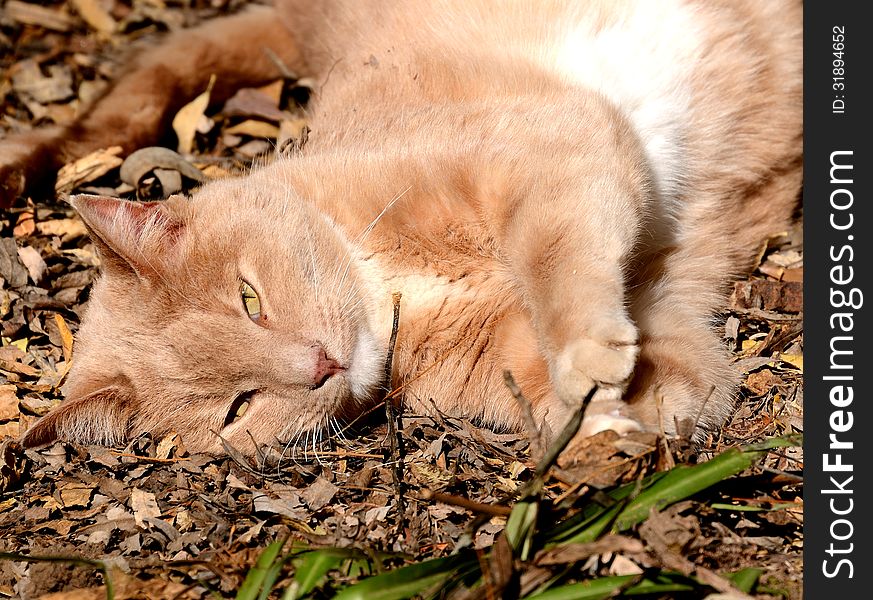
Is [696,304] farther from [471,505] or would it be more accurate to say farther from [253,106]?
[253,106]

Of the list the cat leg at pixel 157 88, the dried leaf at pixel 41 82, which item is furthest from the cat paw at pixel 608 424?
the dried leaf at pixel 41 82

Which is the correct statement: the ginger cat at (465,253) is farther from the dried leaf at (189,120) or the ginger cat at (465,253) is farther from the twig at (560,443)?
the dried leaf at (189,120)

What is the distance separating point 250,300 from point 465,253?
645mm

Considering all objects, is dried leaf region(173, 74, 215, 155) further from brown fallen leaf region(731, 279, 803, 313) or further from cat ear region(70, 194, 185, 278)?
brown fallen leaf region(731, 279, 803, 313)

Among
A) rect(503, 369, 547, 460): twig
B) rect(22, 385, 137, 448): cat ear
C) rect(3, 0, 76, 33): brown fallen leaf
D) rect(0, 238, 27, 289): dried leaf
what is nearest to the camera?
rect(503, 369, 547, 460): twig

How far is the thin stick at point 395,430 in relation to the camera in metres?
2.25

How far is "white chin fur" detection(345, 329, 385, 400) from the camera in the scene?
2.55m

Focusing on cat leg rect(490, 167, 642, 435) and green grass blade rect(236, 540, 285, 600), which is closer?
green grass blade rect(236, 540, 285, 600)

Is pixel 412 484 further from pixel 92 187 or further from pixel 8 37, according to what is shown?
pixel 8 37

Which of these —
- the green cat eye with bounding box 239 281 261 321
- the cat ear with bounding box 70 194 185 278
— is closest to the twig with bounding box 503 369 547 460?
the green cat eye with bounding box 239 281 261 321

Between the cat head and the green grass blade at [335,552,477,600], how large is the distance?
0.79 meters

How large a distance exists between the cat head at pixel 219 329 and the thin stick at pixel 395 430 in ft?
0.20

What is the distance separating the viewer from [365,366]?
2588 mm
